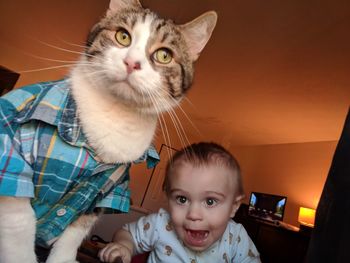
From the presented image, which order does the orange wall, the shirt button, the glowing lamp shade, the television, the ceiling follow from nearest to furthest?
the shirt button < the ceiling < the glowing lamp shade < the television < the orange wall

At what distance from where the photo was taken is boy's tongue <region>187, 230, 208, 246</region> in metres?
0.93

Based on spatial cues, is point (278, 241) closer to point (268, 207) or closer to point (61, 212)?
point (268, 207)

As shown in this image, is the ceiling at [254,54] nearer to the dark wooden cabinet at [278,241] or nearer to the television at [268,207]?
the television at [268,207]

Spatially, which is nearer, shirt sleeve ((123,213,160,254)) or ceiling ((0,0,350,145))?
shirt sleeve ((123,213,160,254))

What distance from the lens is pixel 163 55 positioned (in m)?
0.74

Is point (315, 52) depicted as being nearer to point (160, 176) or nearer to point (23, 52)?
point (23, 52)

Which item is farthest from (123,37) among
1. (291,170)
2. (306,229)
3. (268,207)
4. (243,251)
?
(291,170)

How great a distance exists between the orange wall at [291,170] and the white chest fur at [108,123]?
12.8ft

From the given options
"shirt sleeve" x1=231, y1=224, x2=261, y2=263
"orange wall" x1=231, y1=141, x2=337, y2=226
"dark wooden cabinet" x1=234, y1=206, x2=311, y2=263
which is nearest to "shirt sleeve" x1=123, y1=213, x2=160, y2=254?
"shirt sleeve" x1=231, y1=224, x2=261, y2=263

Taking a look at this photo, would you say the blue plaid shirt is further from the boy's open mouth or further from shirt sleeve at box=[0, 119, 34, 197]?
the boy's open mouth

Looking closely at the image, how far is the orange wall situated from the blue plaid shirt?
397 cm

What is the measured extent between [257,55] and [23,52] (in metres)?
2.99

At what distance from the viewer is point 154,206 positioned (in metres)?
5.94

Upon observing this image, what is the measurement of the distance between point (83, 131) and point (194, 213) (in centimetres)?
47
